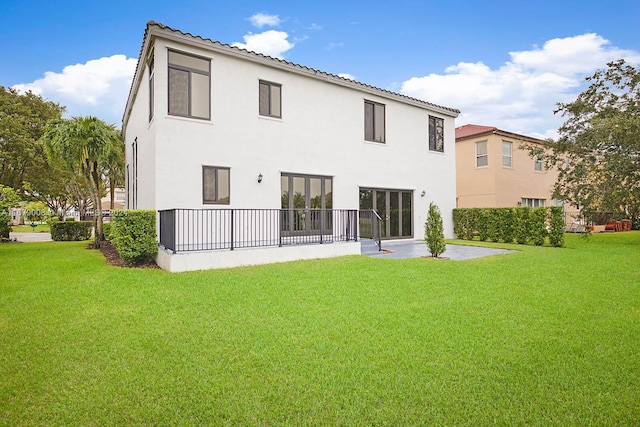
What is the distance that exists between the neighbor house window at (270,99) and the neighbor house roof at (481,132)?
1351cm

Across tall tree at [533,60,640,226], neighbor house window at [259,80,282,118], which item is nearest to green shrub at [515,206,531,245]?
tall tree at [533,60,640,226]

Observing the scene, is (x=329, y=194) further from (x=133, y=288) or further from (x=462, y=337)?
(x=462, y=337)

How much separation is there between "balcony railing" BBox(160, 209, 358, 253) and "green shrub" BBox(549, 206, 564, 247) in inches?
312

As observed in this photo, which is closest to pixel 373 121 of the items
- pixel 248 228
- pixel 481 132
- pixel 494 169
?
pixel 248 228

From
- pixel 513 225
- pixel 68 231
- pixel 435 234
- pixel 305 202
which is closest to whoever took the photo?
pixel 435 234

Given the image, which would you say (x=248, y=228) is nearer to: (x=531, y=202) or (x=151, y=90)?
(x=151, y=90)

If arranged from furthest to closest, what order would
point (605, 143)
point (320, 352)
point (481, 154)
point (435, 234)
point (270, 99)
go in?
point (481, 154) → point (605, 143) → point (270, 99) → point (435, 234) → point (320, 352)

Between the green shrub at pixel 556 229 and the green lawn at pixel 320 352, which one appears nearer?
the green lawn at pixel 320 352

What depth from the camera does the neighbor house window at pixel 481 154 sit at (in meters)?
21.0

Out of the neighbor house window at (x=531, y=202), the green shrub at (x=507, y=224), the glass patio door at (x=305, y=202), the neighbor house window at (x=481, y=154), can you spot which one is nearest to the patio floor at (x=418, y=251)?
the glass patio door at (x=305, y=202)

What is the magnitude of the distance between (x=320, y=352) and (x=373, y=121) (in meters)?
12.2

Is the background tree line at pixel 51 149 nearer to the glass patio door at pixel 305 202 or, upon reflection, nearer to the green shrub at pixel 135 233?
the green shrub at pixel 135 233

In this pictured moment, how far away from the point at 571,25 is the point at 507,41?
84.3 inches

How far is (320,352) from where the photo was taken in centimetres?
380
